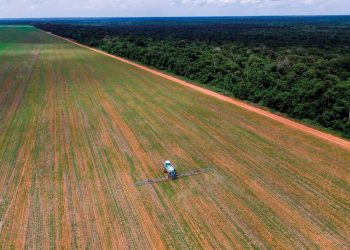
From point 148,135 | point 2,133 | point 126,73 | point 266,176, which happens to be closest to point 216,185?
point 266,176

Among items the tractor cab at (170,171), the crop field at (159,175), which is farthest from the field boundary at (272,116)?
the tractor cab at (170,171)

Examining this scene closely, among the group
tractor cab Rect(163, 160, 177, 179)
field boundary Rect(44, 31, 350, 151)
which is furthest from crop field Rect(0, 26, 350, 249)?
field boundary Rect(44, 31, 350, 151)

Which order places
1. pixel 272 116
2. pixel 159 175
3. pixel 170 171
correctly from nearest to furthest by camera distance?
pixel 170 171, pixel 159 175, pixel 272 116

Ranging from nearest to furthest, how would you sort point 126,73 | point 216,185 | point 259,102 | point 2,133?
point 216,185 → point 2,133 → point 259,102 → point 126,73

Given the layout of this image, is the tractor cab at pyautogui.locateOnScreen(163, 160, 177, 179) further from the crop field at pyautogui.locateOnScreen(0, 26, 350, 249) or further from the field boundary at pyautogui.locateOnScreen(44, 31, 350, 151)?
the field boundary at pyautogui.locateOnScreen(44, 31, 350, 151)

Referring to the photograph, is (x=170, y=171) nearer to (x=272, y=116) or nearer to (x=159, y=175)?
(x=159, y=175)

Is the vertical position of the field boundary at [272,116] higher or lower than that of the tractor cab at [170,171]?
lower

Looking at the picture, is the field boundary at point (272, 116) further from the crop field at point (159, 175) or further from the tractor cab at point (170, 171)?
the tractor cab at point (170, 171)

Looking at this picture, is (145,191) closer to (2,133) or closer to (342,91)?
(2,133)

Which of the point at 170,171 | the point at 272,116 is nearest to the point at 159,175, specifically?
the point at 170,171
